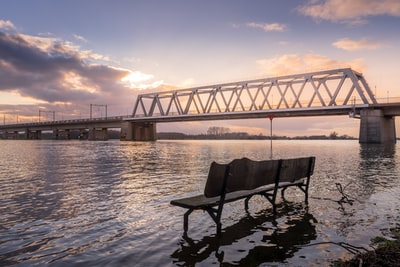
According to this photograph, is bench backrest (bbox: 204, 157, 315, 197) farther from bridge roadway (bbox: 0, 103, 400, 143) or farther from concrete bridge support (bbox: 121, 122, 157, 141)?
concrete bridge support (bbox: 121, 122, 157, 141)

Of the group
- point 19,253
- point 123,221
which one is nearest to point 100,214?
point 123,221

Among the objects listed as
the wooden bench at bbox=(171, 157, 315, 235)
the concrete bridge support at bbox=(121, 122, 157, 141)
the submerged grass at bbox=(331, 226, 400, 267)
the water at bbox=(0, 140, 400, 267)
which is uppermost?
the concrete bridge support at bbox=(121, 122, 157, 141)

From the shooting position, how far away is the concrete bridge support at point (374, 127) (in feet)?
215


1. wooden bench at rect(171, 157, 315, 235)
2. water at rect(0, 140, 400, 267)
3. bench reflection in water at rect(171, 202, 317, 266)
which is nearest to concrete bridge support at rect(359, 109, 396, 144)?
water at rect(0, 140, 400, 267)

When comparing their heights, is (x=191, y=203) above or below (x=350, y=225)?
above

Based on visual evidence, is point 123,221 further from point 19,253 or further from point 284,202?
point 284,202

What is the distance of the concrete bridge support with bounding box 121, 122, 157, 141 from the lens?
124188mm

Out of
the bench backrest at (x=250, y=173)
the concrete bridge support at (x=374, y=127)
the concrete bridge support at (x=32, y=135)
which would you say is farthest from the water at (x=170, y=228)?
the concrete bridge support at (x=32, y=135)

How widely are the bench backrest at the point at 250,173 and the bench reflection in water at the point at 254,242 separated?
85 cm

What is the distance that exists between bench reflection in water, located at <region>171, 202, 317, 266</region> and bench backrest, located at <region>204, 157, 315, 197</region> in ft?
2.78

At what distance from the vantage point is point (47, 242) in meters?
5.99

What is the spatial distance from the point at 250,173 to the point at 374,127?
6860 cm

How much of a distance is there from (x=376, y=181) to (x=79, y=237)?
12.6m

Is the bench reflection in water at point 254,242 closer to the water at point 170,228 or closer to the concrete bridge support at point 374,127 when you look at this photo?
the water at point 170,228
